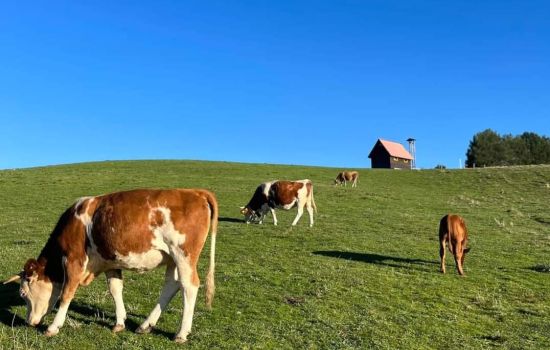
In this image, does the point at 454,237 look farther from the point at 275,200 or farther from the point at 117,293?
the point at 275,200

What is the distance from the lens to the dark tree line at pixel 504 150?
348 ft

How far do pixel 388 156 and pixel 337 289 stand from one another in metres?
78.8

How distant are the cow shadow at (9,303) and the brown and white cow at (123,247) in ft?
1.96

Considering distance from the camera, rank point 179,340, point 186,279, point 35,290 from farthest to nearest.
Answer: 1. point 35,290
2. point 179,340
3. point 186,279

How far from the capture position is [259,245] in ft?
57.2

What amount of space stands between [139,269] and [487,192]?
39.9 metres

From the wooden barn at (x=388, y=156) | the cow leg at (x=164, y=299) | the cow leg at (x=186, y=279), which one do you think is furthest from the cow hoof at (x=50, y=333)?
the wooden barn at (x=388, y=156)

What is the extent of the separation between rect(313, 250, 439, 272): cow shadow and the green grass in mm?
38

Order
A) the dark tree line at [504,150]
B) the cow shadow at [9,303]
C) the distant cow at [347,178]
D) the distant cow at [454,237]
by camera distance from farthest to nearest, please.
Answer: the dark tree line at [504,150]
the distant cow at [347,178]
the distant cow at [454,237]
the cow shadow at [9,303]

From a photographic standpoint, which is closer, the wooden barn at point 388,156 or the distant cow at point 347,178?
the distant cow at point 347,178

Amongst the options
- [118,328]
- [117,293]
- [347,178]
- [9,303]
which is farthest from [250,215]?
[347,178]

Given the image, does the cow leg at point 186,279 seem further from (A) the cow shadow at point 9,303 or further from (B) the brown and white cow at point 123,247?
(A) the cow shadow at point 9,303

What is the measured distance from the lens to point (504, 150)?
350 ft

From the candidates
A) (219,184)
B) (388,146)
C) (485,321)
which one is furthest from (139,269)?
(388,146)
